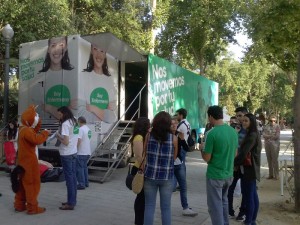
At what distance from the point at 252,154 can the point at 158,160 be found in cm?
173

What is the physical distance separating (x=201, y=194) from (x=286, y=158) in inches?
75.3

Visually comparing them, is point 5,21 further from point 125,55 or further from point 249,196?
point 249,196

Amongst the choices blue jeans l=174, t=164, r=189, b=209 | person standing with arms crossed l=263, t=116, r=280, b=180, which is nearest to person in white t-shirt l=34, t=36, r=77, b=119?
blue jeans l=174, t=164, r=189, b=209

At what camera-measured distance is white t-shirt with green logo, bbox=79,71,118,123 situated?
32.7 feet

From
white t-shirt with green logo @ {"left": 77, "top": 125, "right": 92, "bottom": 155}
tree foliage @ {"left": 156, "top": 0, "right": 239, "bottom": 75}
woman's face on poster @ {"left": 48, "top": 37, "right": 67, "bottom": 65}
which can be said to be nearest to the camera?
white t-shirt with green logo @ {"left": 77, "top": 125, "right": 92, "bottom": 155}

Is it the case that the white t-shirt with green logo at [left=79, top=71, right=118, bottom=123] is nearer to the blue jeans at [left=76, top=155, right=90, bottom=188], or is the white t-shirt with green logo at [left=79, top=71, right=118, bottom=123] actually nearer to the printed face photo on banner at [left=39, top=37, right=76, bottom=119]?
the printed face photo on banner at [left=39, top=37, right=76, bottom=119]

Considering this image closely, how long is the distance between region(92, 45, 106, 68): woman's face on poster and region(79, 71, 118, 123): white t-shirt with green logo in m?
0.30

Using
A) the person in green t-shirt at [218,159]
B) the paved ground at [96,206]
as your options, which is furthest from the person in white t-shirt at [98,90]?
the person in green t-shirt at [218,159]

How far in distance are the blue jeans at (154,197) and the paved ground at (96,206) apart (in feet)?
4.49

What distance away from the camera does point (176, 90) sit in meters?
14.2

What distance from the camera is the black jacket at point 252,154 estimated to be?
5473 millimetres

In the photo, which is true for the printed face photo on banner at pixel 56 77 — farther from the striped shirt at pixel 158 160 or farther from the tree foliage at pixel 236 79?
the tree foliage at pixel 236 79

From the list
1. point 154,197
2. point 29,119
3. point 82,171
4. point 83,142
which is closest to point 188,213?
point 154,197

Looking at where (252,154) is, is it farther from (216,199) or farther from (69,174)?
(69,174)
